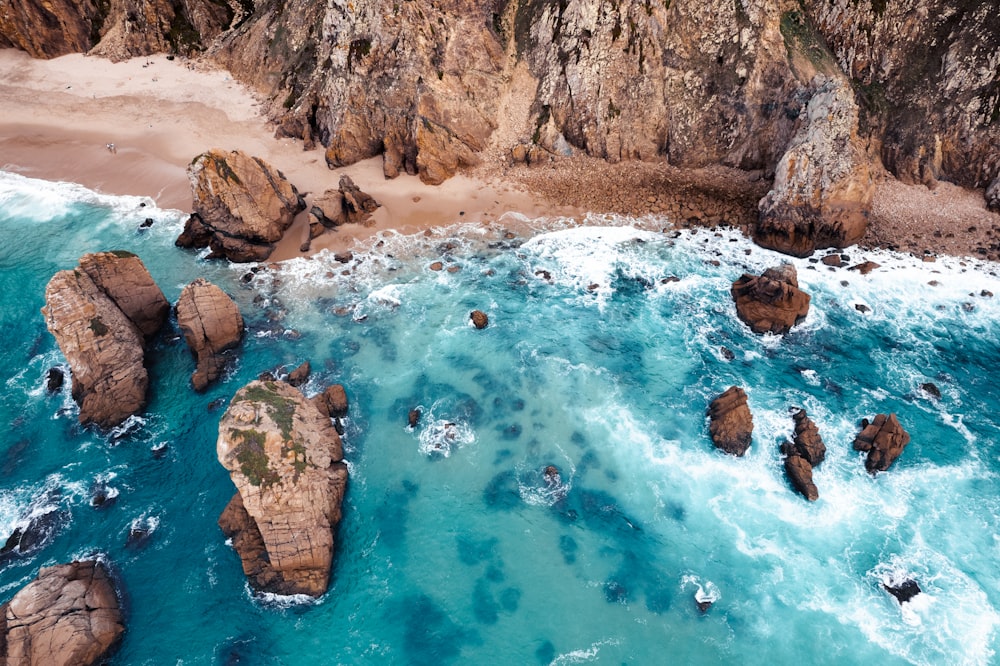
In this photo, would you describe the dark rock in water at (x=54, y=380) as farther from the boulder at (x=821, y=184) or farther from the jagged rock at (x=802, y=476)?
the boulder at (x=821, y=184)

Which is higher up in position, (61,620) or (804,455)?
(804,455)

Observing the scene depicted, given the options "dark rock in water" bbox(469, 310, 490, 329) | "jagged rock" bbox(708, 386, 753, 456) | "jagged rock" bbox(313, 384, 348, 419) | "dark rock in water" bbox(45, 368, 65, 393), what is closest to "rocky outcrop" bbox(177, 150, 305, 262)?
"dark rock in water" bbox(45, 368, 65, 393)

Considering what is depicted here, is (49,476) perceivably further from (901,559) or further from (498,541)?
(901,559)

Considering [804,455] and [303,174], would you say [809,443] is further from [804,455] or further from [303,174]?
[303,174]

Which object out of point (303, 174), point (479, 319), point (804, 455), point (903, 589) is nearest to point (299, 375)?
point (479, 319)

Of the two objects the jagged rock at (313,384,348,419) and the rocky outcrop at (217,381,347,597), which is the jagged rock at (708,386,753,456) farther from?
the jagged rock at (313,384,348,419)

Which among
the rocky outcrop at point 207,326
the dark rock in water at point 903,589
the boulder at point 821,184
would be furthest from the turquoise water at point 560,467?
the boulder at point 821,184
